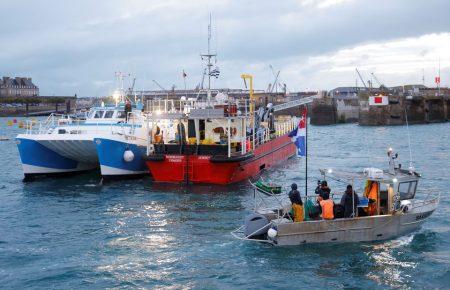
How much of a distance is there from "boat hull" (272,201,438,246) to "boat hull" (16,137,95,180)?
753 inches

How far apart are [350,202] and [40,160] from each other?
20.8 metres

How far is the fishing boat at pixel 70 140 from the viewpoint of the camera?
31.4 m

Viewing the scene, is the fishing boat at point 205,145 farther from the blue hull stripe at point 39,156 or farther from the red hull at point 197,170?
the blue hull stripe at point 39,156

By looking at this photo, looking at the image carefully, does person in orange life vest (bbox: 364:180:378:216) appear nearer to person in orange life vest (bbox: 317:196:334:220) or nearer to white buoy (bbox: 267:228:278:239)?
person in orange life vest (bbox: 317:196:334:220)

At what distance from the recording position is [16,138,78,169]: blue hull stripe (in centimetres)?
3228

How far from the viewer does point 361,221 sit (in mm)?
18500

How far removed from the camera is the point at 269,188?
63.8 ft

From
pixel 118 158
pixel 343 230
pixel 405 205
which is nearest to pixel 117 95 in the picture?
pixel 118 158

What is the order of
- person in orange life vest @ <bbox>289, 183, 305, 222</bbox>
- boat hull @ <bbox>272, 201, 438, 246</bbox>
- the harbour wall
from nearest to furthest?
1. boat hull @ <bbox>272, 201, 438, 246</bbox>
2. person in orange life vest @ <bbox>289, 183, 305, 222</bbox>
3. the harbour wall

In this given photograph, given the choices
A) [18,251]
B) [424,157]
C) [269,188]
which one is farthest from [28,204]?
[424,157]

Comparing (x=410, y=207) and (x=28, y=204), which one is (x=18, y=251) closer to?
(x=28, y=204)

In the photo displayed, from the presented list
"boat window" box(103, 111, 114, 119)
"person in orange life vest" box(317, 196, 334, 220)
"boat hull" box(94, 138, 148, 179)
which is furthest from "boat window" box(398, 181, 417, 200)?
"boat window" box(103, 111, 114, 119)

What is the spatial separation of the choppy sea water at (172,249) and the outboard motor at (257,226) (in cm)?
37

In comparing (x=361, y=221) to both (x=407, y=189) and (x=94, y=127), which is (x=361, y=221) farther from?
(x=94, y=127)
